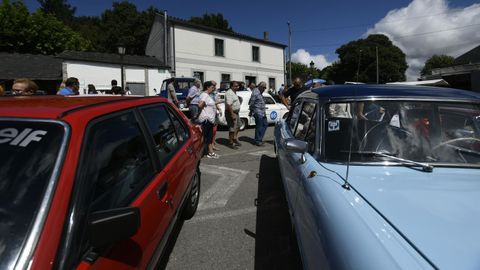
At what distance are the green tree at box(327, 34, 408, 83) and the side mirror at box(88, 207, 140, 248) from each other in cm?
5250

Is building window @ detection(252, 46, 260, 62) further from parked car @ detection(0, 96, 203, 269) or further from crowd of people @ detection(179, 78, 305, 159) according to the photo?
parked car @ detection(0, 96, 203, 269)

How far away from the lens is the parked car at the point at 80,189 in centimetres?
119

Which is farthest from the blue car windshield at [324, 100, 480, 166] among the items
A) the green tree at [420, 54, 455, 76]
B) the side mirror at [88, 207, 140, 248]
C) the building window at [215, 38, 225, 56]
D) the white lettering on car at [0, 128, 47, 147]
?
the green tree at [420, 54, 455, 76]

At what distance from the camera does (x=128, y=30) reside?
42.8m

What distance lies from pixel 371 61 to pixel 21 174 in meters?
56.7

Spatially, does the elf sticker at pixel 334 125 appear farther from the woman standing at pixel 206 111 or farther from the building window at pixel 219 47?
the building window at pixel 219 47

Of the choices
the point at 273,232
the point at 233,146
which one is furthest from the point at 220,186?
the point at 233,146

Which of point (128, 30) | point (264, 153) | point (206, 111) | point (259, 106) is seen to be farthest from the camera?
point (128, 30)

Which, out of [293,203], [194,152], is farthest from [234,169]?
[293,203]

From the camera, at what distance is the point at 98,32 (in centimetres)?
4794

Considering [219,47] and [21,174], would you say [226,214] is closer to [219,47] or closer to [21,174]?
[21,174]

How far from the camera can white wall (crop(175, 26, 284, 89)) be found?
78.1 feet

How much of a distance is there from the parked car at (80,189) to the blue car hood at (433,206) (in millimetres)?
1300

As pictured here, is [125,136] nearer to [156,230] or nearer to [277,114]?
[156,230]
